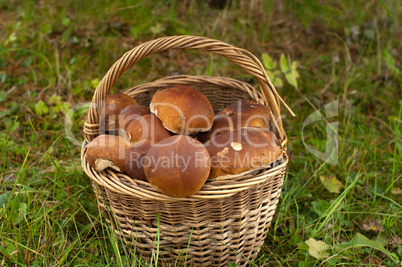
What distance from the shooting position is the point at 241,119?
5.74ft

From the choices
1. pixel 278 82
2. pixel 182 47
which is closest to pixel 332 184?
pixel 278 82

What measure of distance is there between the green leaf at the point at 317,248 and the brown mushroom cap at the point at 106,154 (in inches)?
38.4

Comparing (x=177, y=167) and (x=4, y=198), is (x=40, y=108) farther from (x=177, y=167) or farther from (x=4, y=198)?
(x=177, y=167)

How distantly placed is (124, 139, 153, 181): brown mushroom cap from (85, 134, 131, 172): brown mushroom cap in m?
0.05

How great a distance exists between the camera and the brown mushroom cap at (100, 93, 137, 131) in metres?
1.86

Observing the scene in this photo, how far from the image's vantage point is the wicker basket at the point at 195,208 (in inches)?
53.3

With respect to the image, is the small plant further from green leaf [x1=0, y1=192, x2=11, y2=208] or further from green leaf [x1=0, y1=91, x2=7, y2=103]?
green leaf [x1=0, y1=91, x2=7, y2=103]

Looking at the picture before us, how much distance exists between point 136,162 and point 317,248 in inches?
37.9

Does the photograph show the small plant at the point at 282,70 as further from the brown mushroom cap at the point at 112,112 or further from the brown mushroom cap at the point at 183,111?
the brown mushroom cap at the point at 112,112

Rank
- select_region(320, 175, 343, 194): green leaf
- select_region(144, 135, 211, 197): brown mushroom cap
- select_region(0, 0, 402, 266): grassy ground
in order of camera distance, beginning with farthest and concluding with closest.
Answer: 1. select_region(320, 175, 343, 194): green leaf
2. select_region(0, 0, 402, 266): grassy ground
3. select_region(144, 135, 211, 197): brown mushroom cap

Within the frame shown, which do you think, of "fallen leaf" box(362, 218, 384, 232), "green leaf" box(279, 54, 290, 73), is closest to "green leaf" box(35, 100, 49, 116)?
"green leaf" box(279, 54, 290, 73)

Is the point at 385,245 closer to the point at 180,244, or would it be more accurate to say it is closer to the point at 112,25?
the point at 180,244

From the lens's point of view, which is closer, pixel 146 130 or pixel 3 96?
pixel 146 130

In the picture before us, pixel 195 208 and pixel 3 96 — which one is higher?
pixel 195 208
